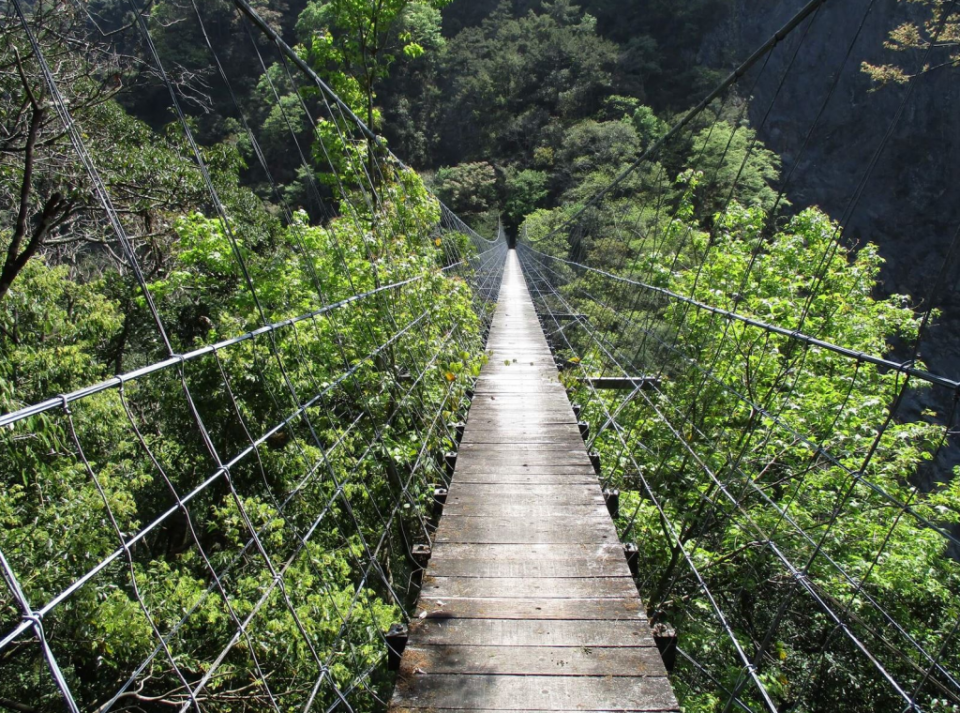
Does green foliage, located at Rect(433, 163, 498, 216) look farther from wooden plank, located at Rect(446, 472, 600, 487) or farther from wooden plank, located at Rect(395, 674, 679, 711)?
wooden plank, located at Rect(395, 674, 679, 711)

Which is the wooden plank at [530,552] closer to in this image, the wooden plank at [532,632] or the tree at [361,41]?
the wooden plank at [532,632]

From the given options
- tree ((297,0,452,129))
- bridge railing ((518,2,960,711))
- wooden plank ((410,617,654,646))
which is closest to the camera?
wooden plank ((410,617,654,646))

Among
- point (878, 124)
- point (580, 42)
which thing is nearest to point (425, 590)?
point (878, 124)

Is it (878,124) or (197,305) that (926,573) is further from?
(878,124)

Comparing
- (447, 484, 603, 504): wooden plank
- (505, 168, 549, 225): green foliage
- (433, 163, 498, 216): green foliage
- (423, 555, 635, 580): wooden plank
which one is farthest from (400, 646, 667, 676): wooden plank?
A: (505, 168, 549, 225): green foliage

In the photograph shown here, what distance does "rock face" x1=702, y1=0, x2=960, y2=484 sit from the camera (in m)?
16.9

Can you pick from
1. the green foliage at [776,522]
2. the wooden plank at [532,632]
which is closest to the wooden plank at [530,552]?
the wooden plank at [532,632]

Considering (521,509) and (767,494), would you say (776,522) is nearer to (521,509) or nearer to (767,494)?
(767,494)

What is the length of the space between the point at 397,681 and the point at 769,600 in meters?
4.09

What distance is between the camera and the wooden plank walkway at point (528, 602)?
1.25 meters

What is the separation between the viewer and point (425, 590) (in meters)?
1.59

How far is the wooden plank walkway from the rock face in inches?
636

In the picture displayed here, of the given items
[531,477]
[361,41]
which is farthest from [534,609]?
[361,41]

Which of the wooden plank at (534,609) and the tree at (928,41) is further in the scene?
the wooden plank at (534,609)
